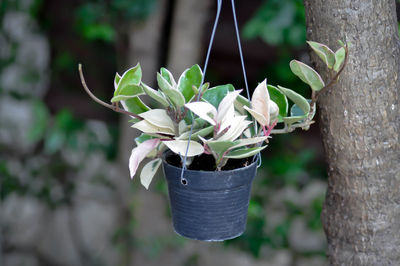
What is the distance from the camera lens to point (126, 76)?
2.96 ft

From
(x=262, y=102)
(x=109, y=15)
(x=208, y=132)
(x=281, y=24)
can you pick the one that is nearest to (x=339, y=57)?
(x=262, y=102)

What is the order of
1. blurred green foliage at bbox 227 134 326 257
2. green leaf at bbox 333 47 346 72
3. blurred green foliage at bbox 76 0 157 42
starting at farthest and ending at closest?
blurred green foliage at bbox 227 134 326 257 < blurred green foliage at bbox 76 0 157 42 < green leaf at bbox 333 47 346 72

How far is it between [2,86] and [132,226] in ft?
3.01

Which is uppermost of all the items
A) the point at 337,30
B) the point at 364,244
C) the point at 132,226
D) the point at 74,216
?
the point at 337,30

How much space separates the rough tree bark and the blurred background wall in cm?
67

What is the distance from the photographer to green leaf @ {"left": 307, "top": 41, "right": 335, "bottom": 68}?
2.73ft

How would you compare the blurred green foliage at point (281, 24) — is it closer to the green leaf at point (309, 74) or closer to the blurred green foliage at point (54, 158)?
the green leaf at point (309, 74)

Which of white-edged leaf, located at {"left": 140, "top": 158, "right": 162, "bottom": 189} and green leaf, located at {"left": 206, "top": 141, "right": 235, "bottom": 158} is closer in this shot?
green leaf, located at {"left": 206, "top": 141, "right": 235, "bottom": 158}

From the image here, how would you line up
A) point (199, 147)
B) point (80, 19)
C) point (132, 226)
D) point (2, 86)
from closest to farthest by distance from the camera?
1. point (199, 147)
2. point (80, 19)
3. point (132, 226)
4. point (2, 86)

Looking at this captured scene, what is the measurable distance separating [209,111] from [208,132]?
0.06m

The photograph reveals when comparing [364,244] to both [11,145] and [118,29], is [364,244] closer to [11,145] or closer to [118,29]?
[118,29]

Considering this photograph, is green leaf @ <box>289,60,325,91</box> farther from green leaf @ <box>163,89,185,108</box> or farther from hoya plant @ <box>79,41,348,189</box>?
green leaf @ <box>163,89,185,108</box>

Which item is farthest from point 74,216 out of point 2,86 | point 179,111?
point 179,111

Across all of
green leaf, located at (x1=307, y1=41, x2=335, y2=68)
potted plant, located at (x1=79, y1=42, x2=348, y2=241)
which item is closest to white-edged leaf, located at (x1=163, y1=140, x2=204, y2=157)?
potted plant, located at (x1=79, y1=42, x2=348, y2=241)
